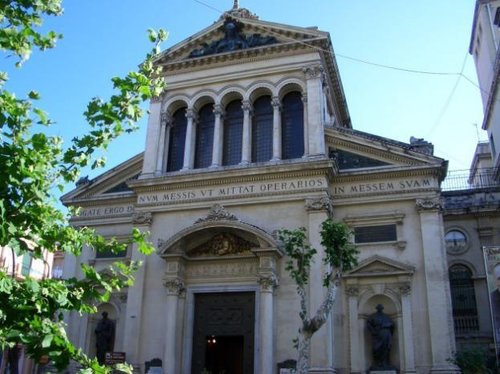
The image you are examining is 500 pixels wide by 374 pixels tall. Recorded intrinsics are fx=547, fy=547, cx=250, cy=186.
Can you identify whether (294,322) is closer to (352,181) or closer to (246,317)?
(246,317)

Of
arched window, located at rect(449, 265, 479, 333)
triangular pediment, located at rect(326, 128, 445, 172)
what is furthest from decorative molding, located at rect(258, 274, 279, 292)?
arched window, located at rect(449, 265, 479, 333)

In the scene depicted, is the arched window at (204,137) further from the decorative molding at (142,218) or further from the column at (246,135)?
the decorative molding at (142,218)

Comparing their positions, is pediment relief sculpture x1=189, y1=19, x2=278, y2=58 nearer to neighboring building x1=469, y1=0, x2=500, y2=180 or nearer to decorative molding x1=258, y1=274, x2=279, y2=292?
decorative molding x1=258, y1=274, x2=279, y2=292

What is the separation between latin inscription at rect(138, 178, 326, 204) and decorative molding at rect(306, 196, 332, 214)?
1.74 ft

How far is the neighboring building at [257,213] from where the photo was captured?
19.6 meters

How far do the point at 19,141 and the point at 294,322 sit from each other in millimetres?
14615

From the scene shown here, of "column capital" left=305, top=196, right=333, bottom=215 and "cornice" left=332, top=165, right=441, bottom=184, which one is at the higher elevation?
"cornice" left=332, top=165, right=441, bottom=184

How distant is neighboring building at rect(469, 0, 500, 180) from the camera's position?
1217 inches

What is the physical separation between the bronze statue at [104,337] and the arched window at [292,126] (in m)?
10.0

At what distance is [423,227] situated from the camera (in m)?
20.2

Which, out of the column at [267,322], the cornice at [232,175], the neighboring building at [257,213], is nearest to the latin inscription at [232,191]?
the neighboring building at [257,213]

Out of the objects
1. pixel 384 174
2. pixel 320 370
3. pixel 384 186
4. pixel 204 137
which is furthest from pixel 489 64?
pixel 320 370

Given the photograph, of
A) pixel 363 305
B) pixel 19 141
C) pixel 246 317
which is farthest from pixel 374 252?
pixel 19 141

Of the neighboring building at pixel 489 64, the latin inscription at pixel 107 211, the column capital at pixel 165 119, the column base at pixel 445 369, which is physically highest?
the neighboring building at pixel 489 64
